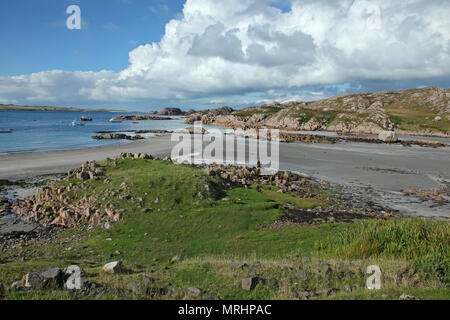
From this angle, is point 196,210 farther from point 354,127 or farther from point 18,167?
point 354,127

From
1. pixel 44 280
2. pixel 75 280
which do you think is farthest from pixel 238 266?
pixel 44 280

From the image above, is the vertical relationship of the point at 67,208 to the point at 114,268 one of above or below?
below

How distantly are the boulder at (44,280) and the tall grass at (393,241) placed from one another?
11.1 metres

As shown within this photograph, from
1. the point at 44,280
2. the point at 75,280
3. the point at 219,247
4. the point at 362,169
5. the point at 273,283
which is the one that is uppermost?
the point at 44,280

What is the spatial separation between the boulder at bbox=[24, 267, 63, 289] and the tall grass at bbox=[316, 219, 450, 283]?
1111 centimetres

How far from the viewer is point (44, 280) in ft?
25.5

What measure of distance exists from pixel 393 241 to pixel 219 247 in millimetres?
8392

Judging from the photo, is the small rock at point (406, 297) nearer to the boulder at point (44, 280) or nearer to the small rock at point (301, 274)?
the small rock at point (301, 274)

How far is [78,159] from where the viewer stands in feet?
151

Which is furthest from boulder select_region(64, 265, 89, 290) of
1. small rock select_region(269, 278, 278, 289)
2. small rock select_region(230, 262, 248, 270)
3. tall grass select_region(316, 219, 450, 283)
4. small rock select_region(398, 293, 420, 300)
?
tall grass select_region(316, 219, 450, 283)

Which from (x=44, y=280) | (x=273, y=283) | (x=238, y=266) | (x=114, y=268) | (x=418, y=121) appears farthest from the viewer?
(x=418, y=121)

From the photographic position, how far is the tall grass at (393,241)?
1209 centimetres

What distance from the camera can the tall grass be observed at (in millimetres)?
12094

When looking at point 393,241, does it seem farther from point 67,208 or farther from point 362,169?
point 362,169
